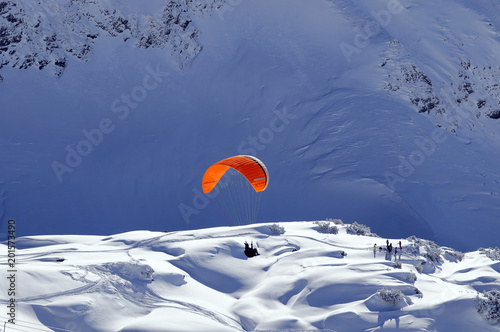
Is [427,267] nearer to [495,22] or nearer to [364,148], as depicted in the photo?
[364,148]

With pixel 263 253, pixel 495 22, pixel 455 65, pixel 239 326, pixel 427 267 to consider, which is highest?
pixel 495 22

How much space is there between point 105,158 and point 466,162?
24.6 meters

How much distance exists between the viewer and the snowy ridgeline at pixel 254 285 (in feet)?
56.6

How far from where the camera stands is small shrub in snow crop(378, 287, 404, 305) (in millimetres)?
18281

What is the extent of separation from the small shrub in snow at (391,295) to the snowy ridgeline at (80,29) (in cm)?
3479

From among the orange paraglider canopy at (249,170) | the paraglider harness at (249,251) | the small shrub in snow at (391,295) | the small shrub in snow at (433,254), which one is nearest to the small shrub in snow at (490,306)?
the small shrub in snow at (391,295)

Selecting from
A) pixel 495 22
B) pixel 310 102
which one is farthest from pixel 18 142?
pixel 495 22

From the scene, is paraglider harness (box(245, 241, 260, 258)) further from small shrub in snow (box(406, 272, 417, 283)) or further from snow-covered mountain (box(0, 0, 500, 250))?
snow-covered mountain (box(0, 0, 500, 250))

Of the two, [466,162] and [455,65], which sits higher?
[455,65]

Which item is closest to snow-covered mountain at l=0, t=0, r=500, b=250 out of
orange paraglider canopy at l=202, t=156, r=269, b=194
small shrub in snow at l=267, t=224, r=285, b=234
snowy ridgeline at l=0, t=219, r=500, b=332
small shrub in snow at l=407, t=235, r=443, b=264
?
small shrub in snow at l=407, t=235, r=443, b=264

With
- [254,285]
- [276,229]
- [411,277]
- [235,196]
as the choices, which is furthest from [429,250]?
[235,196]

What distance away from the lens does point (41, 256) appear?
72.5 ft

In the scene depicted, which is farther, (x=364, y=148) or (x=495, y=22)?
(x=495, y=22)

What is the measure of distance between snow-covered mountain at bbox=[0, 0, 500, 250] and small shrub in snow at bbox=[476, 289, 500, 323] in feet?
68.8
